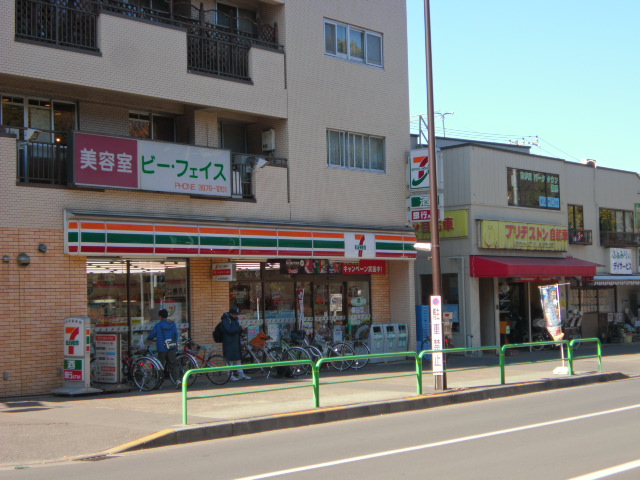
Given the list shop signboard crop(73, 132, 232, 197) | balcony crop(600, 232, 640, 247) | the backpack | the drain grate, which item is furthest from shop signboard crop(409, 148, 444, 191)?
the drain grate

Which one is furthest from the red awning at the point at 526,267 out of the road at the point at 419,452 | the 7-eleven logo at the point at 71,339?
the 7-eleven logo at the point at 71,339

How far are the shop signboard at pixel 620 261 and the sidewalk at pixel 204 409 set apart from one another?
14.1 m

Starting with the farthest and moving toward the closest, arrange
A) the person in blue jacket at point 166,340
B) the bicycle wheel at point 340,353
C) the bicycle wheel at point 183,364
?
the bicycle wheel at point 340,353 < the bicycle wheel at point 183,364 < the person in blue jacket at point 166,340

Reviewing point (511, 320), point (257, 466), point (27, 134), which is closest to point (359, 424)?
point (257, 466)

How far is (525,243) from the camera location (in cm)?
2956

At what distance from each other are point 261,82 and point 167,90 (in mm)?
3124

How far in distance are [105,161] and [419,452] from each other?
35.0 ft

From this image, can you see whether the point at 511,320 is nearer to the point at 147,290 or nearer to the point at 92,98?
the point at 147,290

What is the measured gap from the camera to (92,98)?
1922 centimetres

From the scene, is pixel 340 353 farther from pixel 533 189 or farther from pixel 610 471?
pixel 610 471

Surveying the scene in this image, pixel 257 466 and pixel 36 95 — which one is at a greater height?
pixel 36 95

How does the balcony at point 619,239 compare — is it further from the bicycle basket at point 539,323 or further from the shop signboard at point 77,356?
the shop signboard at point 77,356

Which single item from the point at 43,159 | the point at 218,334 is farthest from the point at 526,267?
the point at 43,159

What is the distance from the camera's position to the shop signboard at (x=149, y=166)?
1773 cm
